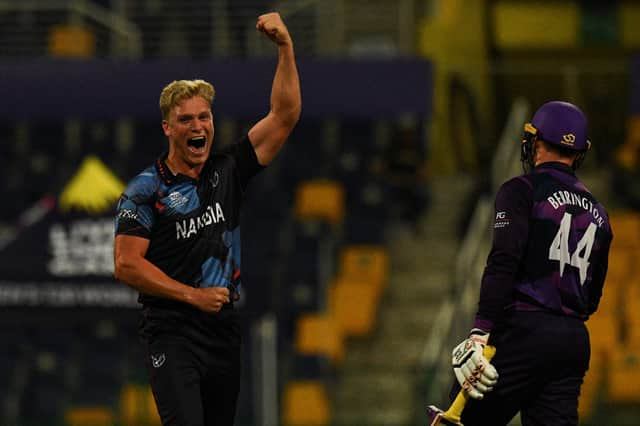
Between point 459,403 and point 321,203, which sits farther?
point 321,203

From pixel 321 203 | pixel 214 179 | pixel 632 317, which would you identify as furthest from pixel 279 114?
pixel 321 203

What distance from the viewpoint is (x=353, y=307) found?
57.4 ft

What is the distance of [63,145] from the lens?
20906mm

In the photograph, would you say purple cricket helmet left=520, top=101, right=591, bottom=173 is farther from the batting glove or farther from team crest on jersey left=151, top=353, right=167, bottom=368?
team crest on jersey left=151, top=353, right=167, bottom=368

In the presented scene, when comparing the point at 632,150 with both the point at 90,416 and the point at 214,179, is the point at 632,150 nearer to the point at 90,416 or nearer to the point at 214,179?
the point at 90,416

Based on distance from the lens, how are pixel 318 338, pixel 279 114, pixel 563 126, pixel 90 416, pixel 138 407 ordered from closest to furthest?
pixel 563 126
pixel 279 114
pixel 138 407
pixel 318 338
pixel 90 416

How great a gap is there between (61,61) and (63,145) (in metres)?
2.37

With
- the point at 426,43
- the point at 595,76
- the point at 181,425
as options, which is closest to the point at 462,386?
the point at 181,425

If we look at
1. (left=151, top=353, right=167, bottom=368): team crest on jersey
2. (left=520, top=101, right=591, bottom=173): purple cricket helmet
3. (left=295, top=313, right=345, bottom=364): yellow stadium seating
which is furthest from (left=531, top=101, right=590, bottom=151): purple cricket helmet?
(left=295, top=313, right=345, bottom=364): yellow stadium seating

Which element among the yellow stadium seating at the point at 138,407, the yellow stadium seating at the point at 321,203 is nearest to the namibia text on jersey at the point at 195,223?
the yellow stadium seating at the point at 138,407

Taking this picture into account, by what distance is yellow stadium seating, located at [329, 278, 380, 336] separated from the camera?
17.4m

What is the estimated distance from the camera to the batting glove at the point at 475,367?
647 cm

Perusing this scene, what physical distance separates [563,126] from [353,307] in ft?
35.8

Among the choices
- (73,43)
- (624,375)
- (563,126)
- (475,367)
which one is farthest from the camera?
(73,43)
